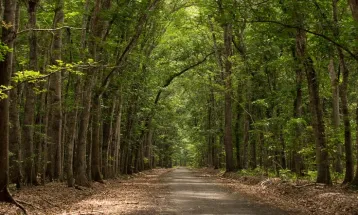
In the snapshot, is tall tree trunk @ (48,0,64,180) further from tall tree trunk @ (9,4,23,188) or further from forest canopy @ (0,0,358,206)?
tall tree trunk @ (9,4,23,188)

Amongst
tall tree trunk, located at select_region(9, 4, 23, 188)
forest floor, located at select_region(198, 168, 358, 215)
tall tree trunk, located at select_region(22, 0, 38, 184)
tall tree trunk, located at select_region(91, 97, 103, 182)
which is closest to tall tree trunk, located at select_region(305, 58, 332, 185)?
forest floor, located at select_region(198, 168, 358, 215)

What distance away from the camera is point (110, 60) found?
22.8 meters

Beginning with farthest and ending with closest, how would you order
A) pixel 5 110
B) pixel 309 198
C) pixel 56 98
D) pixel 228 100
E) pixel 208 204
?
pixel 228 100 < pixel 56 98 < pixel 309 198 < pixel 208 204 < pixel 5 110

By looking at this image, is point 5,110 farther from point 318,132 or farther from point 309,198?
point 318,132

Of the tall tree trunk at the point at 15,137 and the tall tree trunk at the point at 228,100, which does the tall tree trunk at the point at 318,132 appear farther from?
the tall tree trunk at the point at 228,100

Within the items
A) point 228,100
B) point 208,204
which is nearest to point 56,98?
point 208,204

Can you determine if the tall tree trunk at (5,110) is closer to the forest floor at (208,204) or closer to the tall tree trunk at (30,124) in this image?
the forest floor at (208,204)

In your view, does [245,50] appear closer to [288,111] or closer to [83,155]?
[288,111]

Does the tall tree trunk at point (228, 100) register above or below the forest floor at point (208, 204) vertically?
above

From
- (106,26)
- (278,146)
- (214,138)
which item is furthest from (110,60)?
(214,138)

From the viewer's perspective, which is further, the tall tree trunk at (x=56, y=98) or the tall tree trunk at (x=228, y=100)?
the tall tree trunk at (x=228, y=100)

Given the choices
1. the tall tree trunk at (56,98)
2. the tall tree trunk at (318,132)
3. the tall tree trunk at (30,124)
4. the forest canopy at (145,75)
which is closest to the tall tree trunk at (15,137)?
the forest canopy at (145,75)

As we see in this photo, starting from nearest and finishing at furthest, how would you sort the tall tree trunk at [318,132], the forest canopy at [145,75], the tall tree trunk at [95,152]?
the forest canopy at [145,75] → the tall tree trunk at [318,132] → the tall tree trunk at [95,152]

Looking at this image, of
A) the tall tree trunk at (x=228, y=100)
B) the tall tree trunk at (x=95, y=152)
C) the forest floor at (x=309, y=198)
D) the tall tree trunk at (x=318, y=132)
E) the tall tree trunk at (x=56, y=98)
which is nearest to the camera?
the forest floor at (x=309, y=198)
